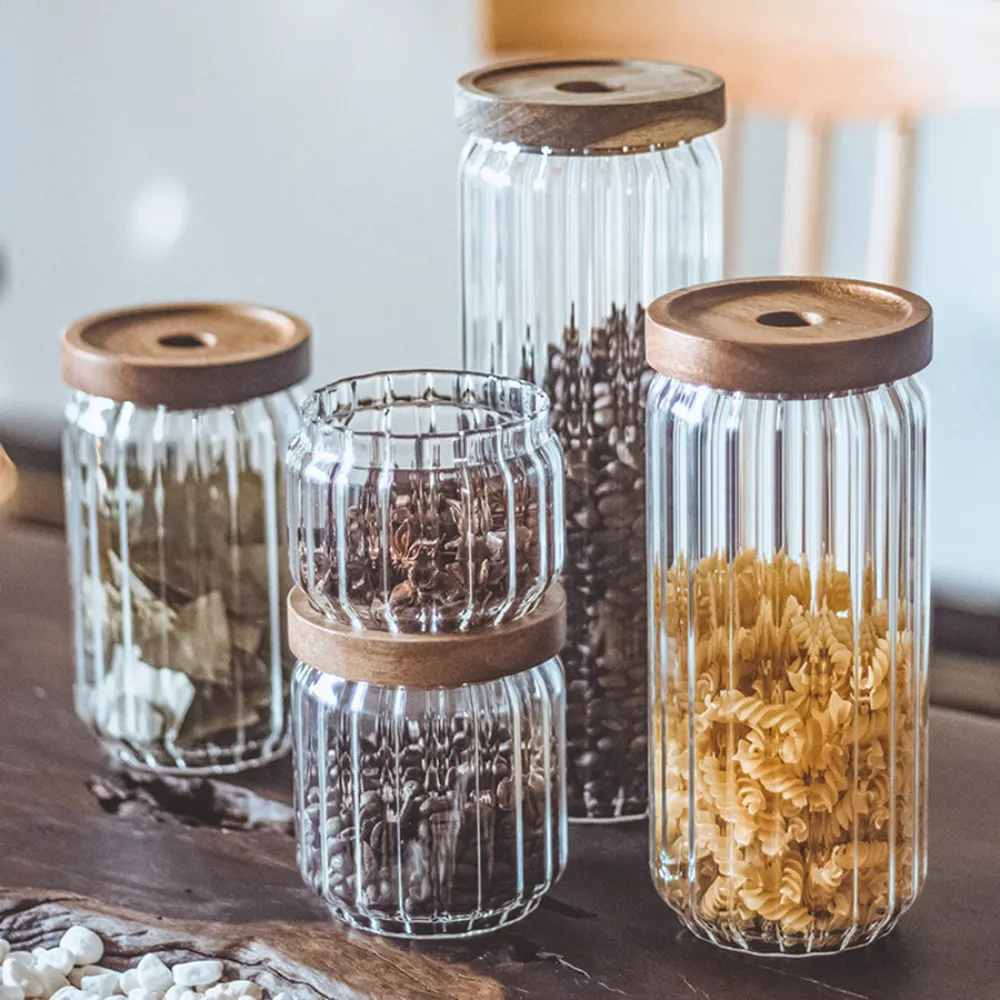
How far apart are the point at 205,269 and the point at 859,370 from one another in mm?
1787

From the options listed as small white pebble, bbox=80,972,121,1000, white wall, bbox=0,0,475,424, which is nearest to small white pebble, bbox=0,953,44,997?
small white pebble, bbox=80,972,121,1000

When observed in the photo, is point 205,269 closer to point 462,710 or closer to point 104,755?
point 104,755

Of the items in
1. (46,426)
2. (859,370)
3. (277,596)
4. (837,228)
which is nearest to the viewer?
(859,370)

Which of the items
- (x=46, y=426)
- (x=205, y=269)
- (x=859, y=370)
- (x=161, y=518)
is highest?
(x=859, y=370)

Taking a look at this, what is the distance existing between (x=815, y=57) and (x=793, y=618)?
3.32ft

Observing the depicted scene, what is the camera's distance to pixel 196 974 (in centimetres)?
83

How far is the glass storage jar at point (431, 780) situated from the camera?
2.75 ft

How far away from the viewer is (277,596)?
3.46 ft

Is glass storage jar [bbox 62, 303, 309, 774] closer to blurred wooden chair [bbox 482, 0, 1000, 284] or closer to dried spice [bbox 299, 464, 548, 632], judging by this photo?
dried spice [bbox 299, 464, 548, 632]

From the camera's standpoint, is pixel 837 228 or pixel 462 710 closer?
pixel 462 710

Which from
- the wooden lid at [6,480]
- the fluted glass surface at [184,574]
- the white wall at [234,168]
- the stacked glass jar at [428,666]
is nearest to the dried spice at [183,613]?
the fluted glass surface at [184,574]

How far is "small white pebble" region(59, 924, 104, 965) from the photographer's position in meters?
0.85

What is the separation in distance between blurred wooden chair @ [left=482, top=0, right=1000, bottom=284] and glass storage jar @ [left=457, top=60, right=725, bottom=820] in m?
0.68

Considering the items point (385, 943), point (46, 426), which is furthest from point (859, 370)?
point (46, 426)
